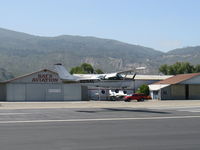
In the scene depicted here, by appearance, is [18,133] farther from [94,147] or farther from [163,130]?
[163,130]

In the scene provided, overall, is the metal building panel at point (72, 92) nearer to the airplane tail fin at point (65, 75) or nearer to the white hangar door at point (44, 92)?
the white hangar door at point (44, 92)

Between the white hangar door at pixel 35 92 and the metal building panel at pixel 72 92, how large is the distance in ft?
12.8

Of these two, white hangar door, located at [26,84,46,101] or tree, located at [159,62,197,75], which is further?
tree, located at [159,62,197,75]

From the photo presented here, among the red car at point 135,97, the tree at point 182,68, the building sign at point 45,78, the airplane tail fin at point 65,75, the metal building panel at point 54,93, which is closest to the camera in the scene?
the airplane tail fin at point 65,75

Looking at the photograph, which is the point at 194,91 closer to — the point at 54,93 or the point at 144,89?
the point at 144,89

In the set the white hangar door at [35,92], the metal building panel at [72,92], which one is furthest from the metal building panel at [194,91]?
the white hangar door at [35,92]

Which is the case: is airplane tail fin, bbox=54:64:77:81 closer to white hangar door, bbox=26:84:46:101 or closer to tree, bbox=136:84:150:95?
white hangar door, bbox=26:84:46:101

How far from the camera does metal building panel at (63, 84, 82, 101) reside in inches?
2569

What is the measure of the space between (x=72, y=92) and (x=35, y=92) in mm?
6486

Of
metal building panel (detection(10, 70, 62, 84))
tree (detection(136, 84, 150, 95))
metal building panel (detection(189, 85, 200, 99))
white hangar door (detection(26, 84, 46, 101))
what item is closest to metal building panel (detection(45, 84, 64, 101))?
white hangar door (detection(26, 84, 46, 101))

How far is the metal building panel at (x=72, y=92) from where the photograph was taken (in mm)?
65250

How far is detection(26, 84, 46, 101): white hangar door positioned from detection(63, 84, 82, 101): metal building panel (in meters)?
3.89

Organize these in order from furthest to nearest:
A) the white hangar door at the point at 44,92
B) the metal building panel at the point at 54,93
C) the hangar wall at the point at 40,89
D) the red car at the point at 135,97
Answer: the metal building panel at the point at 54,93 < the white hangar door at the point at 44,92 < the hangar wall at the point at 40,89 < the red car at the point at 135,97

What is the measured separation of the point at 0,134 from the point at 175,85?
189 ft
